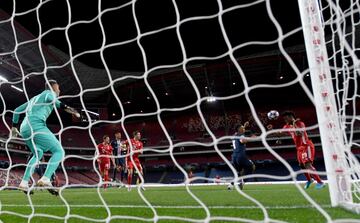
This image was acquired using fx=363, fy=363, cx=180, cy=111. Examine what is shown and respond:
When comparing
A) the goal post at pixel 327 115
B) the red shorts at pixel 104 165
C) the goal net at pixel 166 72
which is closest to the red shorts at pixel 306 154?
the goal net at pixel 166 72

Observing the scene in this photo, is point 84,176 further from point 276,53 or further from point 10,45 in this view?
point 276,53

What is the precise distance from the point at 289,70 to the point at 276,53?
1524 mm

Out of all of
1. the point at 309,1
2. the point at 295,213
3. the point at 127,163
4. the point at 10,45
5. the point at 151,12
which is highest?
the point at 151,12

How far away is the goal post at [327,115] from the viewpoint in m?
2.90

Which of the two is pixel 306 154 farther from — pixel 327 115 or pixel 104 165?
pixel 104 165

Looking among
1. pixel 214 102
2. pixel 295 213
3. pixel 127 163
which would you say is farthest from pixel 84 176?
pixel 295 213

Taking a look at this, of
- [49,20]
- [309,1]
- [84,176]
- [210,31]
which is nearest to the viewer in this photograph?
[309,1]

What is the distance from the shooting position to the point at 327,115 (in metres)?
2.94

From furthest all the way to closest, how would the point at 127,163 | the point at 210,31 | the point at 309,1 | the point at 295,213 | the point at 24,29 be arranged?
the point at 210,31 < the point at 24,29 < the point at 127,163 < the point at 309,1 < the point at 295,213

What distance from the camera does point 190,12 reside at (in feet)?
53.9

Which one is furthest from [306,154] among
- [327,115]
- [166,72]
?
[166,72]

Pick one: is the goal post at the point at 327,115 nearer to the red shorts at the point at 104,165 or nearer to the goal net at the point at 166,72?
the goal net at the point at 166,72

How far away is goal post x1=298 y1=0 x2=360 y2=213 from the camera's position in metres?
2.90

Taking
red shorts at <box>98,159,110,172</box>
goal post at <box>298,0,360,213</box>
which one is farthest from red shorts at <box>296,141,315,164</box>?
red shorts at <box>98,159,110,172</box>
